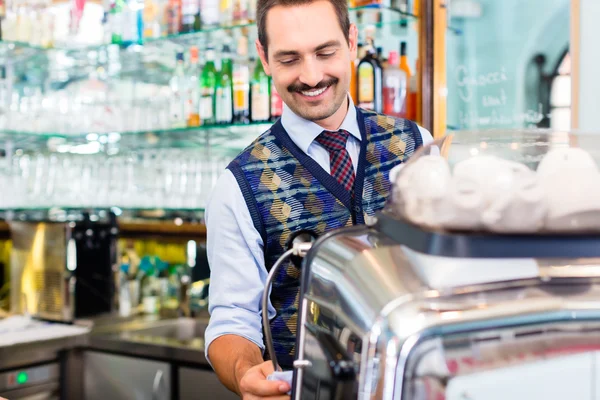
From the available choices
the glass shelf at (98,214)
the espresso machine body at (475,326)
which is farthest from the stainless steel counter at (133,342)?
the espresso machine body at (475,326)

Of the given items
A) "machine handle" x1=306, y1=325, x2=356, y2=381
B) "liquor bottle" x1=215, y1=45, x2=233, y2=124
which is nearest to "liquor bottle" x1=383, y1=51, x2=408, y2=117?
"liquor bottle" x1=215, y1=45, x2=233, y2=124

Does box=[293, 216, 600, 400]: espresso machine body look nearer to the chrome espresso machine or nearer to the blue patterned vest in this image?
the chrome espresso machine

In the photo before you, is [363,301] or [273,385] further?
[273,385]

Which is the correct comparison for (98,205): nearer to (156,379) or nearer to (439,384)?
(156,379)

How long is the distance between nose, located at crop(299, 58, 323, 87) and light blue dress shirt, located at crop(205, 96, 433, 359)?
109 millimetres

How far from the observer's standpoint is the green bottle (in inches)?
112

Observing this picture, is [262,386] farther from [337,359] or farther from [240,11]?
[240,11]

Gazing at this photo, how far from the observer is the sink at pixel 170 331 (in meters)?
2.86

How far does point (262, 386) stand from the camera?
94cm

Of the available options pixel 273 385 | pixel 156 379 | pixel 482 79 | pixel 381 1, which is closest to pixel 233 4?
pixel 381 1

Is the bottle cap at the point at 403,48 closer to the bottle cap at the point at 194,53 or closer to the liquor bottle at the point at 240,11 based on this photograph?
the liquor bottle at the point at 240,11

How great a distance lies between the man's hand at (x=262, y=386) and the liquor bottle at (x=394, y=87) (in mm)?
1575

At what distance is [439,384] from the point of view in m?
0.64

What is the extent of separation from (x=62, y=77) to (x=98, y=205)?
76cm
